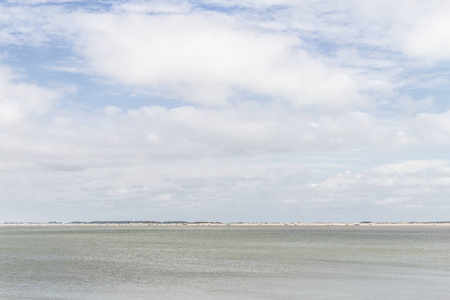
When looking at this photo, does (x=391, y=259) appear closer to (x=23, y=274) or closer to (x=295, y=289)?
(x=295, y=289)

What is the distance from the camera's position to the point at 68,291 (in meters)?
46.2

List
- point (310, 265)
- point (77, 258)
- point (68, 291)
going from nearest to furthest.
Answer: point (68, 291), point (310, 265), point (77, 258)

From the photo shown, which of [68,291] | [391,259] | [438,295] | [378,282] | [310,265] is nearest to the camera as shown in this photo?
[438,295]

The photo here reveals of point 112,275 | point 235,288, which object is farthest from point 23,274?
point 235,288

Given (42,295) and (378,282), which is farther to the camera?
(378,282)

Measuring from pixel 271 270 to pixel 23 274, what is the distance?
3049cm

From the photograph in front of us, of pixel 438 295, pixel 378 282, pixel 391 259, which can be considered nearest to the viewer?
pixel 438 295

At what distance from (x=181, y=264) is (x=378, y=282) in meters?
31.5

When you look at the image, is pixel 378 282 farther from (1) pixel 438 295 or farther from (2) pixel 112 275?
(2) pixel 112 275

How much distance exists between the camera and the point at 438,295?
42062 millimetres

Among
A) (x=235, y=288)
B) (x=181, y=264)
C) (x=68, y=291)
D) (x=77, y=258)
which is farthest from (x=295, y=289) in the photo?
(x=77, y=258)

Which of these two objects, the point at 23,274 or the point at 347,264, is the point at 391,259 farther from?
the point at 23,274

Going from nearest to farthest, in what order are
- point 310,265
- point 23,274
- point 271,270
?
point 23,274, point 271,270, point 310,265

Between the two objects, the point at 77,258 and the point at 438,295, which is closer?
the point at 438,295
